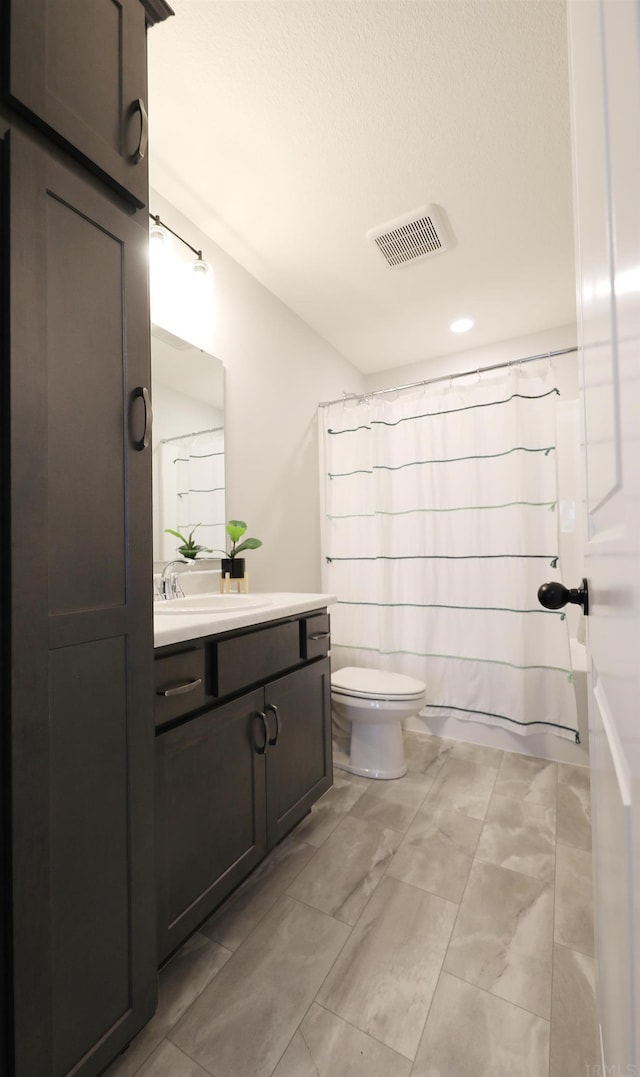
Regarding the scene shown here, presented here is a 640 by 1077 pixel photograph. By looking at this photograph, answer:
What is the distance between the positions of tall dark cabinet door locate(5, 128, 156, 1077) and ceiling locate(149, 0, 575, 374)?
863 mm

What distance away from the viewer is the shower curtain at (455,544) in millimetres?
2193

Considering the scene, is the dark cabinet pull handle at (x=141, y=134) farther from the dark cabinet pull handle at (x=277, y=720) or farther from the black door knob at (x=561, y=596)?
the dark cabinet pull handle at (x=277, y=720)

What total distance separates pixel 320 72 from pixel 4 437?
150 cm

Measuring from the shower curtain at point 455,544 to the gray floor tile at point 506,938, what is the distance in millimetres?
938

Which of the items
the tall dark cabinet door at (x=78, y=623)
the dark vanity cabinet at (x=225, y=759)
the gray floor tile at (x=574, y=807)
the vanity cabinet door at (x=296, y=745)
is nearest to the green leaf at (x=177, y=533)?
the dark vanity cabinet at (x=225, y=759)

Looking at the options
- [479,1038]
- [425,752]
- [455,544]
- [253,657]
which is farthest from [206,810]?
[455,544]

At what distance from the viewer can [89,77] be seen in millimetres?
819

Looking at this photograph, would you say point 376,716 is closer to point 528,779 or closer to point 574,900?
point 528,779

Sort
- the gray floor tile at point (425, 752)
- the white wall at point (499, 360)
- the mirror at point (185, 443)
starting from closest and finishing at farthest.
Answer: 1. the mirror at point (185, 443)
2. the gray floor tile at point (425, 752)
3. the white wall at point (499, 360)

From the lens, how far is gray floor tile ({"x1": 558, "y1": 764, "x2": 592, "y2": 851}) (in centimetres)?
159

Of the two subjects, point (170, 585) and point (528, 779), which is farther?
point (528, 779)

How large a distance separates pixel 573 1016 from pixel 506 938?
0.70 feet

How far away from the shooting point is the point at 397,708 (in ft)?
6.41

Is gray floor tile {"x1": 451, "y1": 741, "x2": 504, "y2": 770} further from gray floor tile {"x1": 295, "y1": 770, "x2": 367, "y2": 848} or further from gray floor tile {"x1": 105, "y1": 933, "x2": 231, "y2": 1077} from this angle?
gray floor tile {"x1": 105, "y1": 933, "x2": 231, "y2": 1077}
